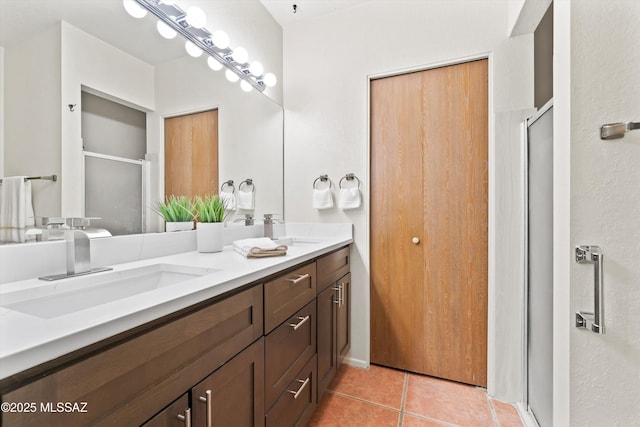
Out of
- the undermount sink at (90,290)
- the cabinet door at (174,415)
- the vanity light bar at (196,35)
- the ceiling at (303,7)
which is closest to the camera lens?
the cabinet door at (174,415)

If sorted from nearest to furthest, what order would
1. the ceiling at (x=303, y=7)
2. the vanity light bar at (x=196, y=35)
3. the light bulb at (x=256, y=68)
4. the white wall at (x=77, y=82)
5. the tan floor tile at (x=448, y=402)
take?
the white wall at (x=77, y=82) → the vanity light bar at (x=196, y=35) → the tan floor tile at (x=448, y=402) → the light bulb at (x=256, y=68) → the ceiling at (x=303, y=7)

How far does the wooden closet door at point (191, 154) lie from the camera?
139 centimetres

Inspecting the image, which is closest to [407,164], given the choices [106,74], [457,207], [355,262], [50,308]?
[457,207]

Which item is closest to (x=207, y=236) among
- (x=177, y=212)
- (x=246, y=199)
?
(x=177, y=212)

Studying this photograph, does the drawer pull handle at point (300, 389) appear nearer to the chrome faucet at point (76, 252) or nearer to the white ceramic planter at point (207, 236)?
the white ceramic planter at point (207, 236)

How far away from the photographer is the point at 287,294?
3.88 ft

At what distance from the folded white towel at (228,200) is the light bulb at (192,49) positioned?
722 mm

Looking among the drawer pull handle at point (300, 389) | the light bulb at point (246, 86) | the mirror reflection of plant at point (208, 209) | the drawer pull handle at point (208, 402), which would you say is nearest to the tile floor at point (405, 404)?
the drawer pull handle at point (300, 389)

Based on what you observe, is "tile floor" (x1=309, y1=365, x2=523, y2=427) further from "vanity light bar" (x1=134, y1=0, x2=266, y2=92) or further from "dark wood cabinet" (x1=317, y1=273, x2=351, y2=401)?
"vanity light bar" (x1=134, y1=0, x2=266, y2=92)

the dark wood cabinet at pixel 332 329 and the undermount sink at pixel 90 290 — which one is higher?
the undermount sink at pixel 90 290

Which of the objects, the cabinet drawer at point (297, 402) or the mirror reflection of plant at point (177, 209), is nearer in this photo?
the cabinet drawer at point (297, 402)

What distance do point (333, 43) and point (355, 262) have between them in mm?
1543

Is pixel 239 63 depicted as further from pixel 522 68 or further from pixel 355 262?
pixel 522 68

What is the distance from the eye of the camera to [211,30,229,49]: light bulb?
5.25 feet
